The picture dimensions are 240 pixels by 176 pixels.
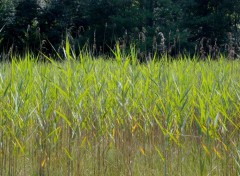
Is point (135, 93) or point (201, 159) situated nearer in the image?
point (201, 159)

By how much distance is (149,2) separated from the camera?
16.0 metres

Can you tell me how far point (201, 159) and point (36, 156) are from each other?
1.02m

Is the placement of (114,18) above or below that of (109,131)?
below

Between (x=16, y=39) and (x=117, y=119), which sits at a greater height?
(x=117, y=119)

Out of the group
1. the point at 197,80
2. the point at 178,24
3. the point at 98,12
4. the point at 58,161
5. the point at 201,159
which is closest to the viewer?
the point at 201,159

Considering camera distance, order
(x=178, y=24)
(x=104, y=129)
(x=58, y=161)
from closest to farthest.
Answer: (x=58, y=161)
(x=104, y=129)
(x=178, y=24)

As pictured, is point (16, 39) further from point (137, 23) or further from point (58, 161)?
point (58, 161)

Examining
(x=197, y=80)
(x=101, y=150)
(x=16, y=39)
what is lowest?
(x=16, y=39)

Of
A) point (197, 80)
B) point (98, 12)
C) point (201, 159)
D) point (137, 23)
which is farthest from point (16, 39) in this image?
point (201, 159)

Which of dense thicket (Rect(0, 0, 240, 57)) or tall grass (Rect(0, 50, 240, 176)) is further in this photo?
dense thicket (Rect(0, 0, 240, 57))

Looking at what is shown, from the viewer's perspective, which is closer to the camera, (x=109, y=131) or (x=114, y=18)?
(x=109, y=131)

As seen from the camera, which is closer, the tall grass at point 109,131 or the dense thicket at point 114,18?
the tall grass at point 109,131

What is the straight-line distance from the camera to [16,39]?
612 inches

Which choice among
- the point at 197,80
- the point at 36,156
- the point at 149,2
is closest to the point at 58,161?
the point at 36,156
